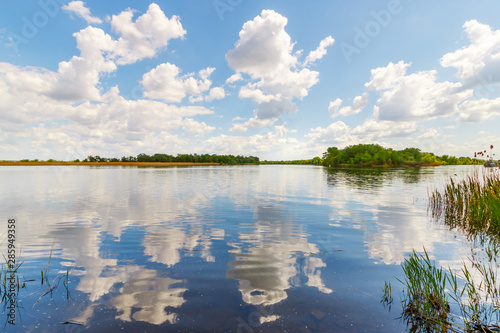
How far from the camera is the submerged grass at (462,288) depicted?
626cm

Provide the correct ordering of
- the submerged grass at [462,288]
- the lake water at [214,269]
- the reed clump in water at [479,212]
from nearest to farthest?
the submerged grass at [462,288], the lake water at [214,269], the reed clump in water at [479,212]

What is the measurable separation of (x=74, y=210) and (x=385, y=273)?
26.7 m

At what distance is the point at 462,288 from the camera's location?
8477mm

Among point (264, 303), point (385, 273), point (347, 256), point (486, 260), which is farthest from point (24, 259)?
point (486, 260)

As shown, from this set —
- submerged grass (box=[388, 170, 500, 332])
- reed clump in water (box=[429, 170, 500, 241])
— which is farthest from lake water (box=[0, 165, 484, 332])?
reed clump in water (box=[429, 170, 500, 241])

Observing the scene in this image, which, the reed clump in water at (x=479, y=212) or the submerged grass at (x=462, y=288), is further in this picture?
the reed clump in water at (x=479, y=212)

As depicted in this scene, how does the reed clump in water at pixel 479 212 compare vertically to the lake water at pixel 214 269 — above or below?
above

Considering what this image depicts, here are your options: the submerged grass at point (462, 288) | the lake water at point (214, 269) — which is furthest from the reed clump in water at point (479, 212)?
the lake water at point (214, 269)

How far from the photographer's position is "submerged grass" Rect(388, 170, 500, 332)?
6.26 metres

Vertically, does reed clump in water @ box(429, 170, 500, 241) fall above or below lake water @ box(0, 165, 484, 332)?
above

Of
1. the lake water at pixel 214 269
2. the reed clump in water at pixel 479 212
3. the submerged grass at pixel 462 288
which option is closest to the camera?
the submerged grass at pixel 462 288

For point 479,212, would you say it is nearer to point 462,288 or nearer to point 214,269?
point 462,288

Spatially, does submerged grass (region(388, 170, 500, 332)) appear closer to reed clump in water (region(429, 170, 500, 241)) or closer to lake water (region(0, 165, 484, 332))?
reed clump in water (region(429, 170, 500, 241))

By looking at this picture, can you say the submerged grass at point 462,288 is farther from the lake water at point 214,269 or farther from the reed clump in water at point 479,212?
the lake water at point 214,269
